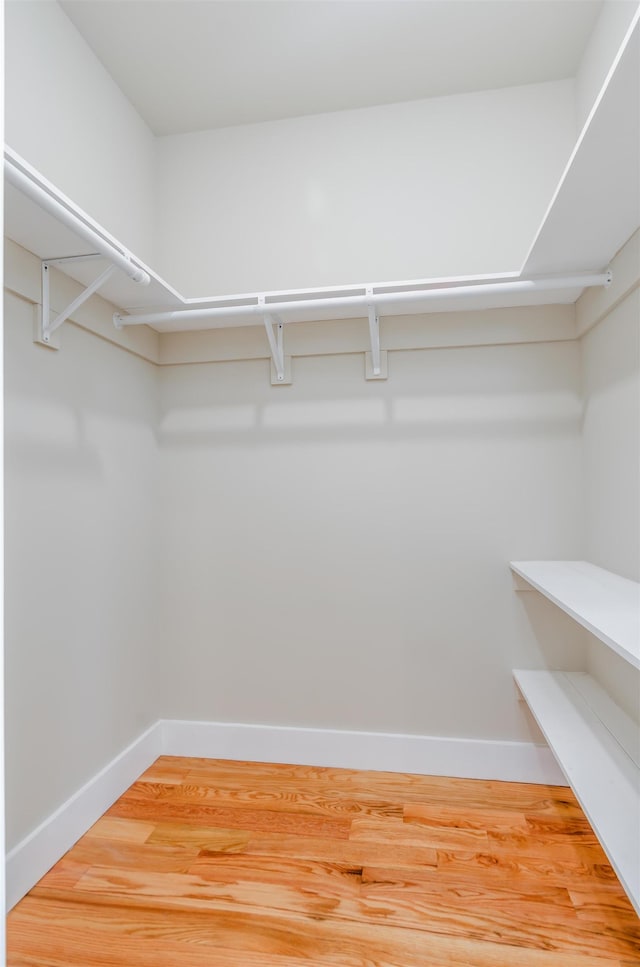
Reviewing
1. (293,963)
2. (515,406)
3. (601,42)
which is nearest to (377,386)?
(515,406)

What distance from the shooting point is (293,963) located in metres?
1.33

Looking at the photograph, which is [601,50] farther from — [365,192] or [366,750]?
[366,750]

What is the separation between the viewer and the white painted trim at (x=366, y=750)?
6.83 ft

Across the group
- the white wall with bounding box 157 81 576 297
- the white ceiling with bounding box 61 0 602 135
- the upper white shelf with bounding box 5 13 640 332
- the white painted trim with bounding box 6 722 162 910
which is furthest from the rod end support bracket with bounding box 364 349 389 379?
the white painted trim with bounding box 6 722 162 910

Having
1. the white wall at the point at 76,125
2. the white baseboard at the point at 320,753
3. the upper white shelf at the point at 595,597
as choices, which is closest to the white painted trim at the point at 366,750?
the white baseboard at the point at 320,753

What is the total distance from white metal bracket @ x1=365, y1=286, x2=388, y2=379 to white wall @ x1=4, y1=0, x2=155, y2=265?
0.97 m

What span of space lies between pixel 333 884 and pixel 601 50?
8.44ft

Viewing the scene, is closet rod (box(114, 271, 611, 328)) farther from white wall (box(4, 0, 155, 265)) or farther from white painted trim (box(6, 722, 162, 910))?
white painted trim (box(6, 722, 162, 910))

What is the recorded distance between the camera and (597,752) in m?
1.52

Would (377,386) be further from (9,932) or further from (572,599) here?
(9,932)

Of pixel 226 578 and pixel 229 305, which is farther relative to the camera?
pixel 226 578

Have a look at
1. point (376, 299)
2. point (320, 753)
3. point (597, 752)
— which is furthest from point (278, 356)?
point (597, 752)

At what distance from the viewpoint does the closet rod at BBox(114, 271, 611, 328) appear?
1.81 m

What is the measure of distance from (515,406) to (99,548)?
155 centimetres
